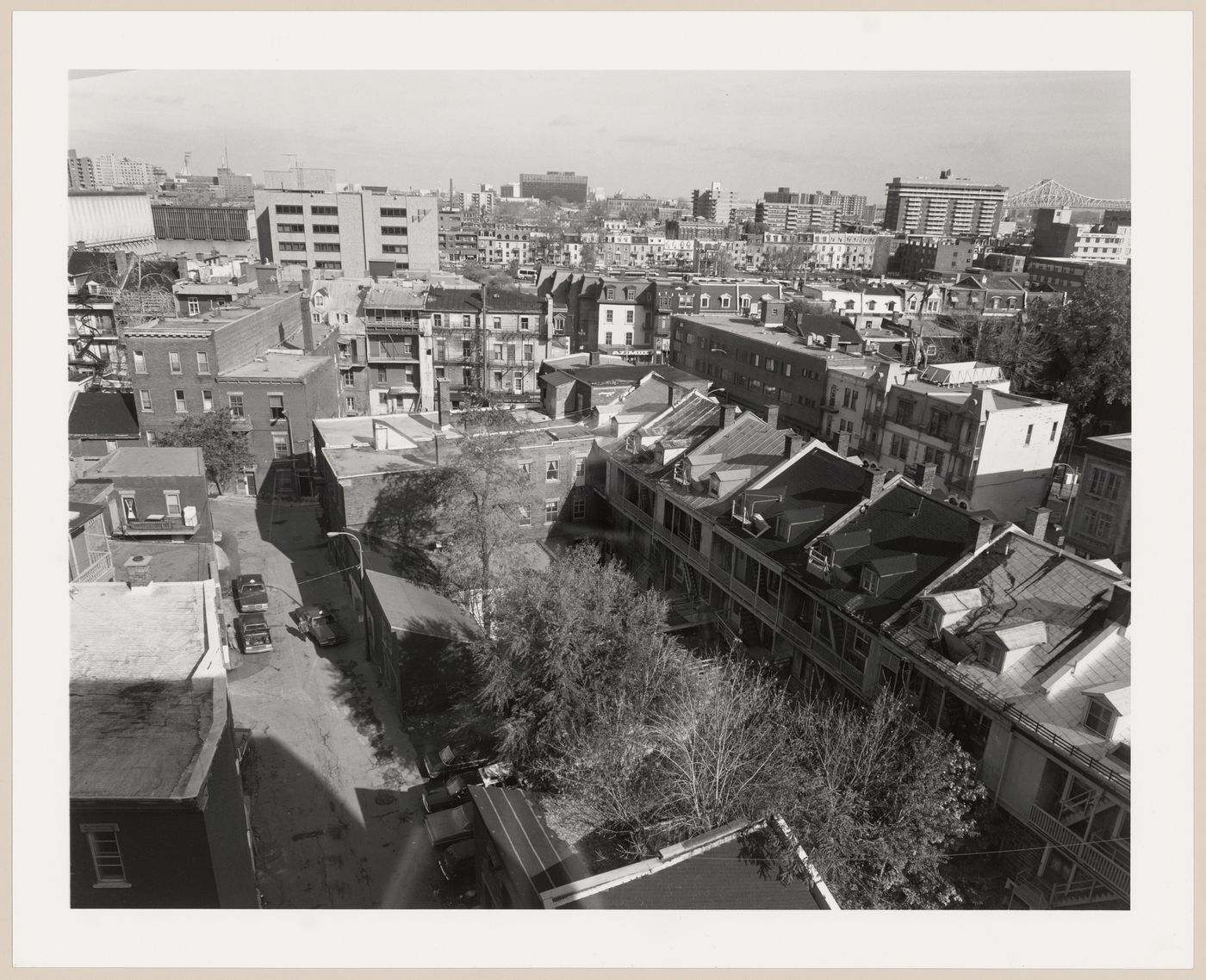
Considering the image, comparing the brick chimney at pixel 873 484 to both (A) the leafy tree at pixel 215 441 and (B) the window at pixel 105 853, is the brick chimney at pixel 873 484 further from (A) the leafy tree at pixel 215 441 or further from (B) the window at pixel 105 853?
(A) the leafy tree at pixel 215 441

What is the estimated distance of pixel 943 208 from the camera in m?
159

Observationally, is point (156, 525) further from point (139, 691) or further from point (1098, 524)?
point (1098, 524)

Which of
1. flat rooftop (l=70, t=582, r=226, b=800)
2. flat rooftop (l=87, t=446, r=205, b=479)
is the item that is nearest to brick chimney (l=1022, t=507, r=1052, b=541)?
flat rooftop (l=70, t=582, r=226, b=800)

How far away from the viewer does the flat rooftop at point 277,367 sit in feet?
119

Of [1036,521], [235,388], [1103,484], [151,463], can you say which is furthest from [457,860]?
[235,388]

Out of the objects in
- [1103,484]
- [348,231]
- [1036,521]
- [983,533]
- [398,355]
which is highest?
[348,231]

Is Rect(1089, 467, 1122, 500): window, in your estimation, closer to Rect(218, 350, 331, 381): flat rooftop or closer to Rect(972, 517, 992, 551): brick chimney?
Rect(972, 517, 992, 551): brick chimney

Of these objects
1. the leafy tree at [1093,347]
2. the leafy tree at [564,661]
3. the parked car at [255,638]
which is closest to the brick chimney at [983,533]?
the leafy tree at [564,661]

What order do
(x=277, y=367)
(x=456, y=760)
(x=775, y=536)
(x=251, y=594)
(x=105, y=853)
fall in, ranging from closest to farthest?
(x=105, y=853) < (x=456, y=760) < (x=775, y=536) < (x=251, y=594) < (x=277, y=367)

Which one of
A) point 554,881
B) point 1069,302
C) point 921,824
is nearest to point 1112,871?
point 921,824

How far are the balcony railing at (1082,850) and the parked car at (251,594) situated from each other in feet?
76.8

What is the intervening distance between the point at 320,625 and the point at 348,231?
201ft

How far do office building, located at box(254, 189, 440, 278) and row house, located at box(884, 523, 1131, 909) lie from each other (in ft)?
221

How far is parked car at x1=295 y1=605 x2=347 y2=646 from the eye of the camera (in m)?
24.8
